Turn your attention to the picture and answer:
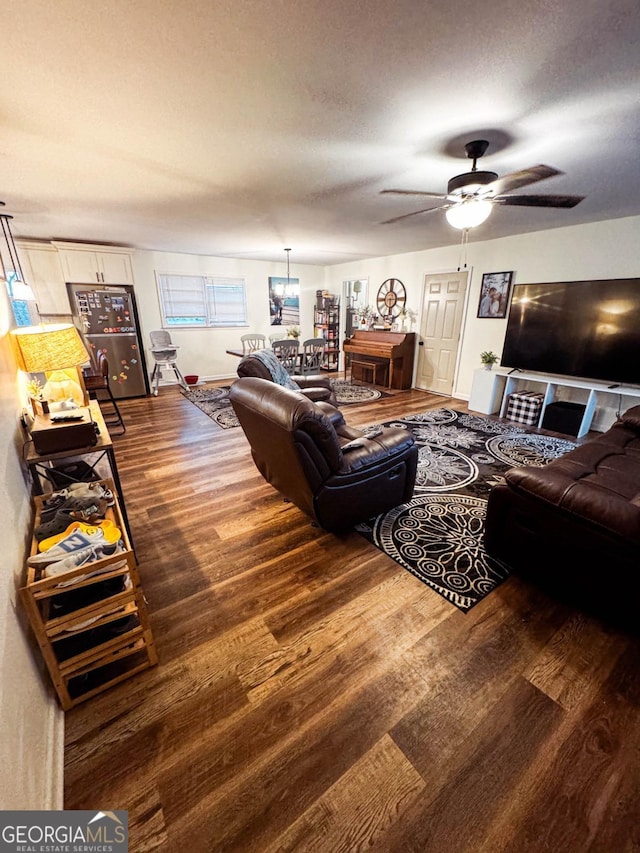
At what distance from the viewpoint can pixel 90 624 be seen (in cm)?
124

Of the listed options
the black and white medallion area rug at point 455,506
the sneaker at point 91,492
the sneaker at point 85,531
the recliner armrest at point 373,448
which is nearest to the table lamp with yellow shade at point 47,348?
the sneaker at point 91,492

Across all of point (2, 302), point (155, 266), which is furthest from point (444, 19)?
point (155, 266)

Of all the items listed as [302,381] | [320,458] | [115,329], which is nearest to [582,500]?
[320,458]

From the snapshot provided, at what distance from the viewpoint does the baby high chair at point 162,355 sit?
5730 mm

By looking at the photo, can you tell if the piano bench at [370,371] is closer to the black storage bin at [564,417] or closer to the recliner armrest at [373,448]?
the black storage bin at [564,417]

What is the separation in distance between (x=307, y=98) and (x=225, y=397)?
4.36 metres

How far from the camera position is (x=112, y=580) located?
1.34m

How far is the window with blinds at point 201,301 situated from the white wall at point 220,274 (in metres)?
0.10

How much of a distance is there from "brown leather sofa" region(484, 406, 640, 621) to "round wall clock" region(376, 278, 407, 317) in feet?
15.9

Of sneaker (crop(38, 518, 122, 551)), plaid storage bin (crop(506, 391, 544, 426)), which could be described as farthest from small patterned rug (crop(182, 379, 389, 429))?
sneaker (crop(38, 518, 122, 551))

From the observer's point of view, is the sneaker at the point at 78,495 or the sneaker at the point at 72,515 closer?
the sneaker at the point at 72,515

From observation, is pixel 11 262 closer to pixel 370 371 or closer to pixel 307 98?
pixel 307 98

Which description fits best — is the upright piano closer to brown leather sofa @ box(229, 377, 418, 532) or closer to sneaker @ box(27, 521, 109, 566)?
brown leather sofa @ box(229, 377, 418, 532)

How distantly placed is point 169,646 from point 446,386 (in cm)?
544
